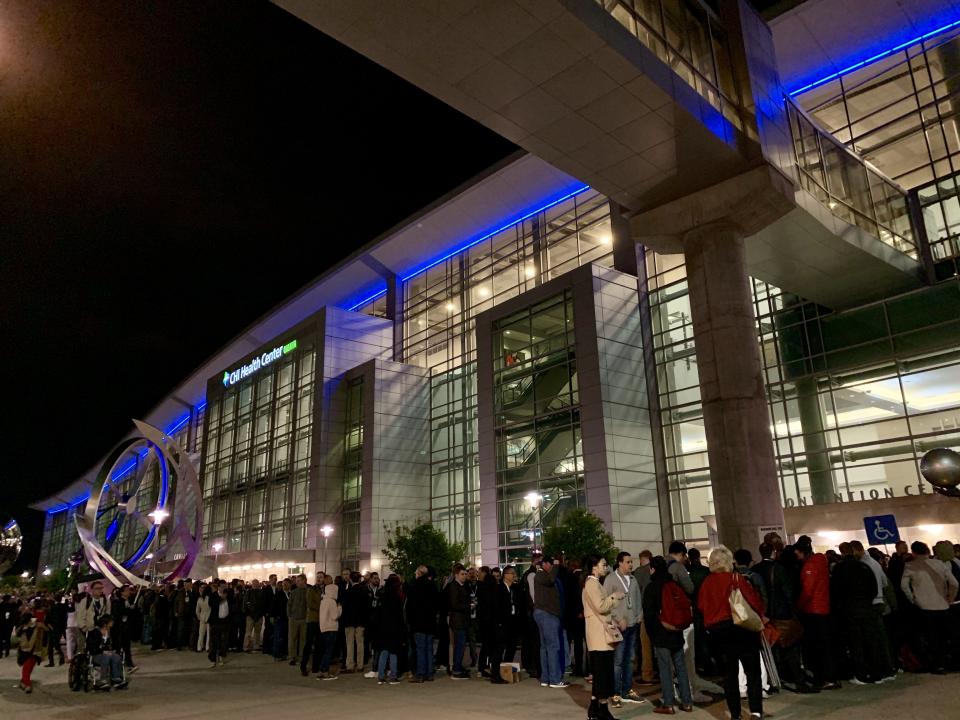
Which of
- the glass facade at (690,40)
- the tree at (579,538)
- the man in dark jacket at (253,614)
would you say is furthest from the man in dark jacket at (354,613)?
the glass facade at (690,40)

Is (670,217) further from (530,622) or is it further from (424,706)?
(424,706)

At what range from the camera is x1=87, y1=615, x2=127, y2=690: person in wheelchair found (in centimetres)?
1178

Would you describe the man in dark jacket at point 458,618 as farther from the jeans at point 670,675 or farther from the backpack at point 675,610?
the backpack at point 675,610

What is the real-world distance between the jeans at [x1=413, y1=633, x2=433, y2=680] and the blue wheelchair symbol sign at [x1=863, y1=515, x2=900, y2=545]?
989 centimetres

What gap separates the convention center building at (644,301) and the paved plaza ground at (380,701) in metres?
7.36

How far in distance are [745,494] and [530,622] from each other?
264 inches

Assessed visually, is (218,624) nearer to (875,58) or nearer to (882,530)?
(882,530)

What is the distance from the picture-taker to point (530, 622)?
11102 mm

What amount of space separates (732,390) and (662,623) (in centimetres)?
926

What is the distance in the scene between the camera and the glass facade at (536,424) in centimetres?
2905

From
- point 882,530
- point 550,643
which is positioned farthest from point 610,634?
point 882,530

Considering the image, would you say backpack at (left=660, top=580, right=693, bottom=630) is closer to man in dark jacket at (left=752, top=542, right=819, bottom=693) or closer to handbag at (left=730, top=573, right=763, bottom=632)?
handbag at (left=730, top=573, right=763, bottom=632)

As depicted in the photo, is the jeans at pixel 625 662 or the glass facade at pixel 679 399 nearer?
the jeans at pixel 625 662

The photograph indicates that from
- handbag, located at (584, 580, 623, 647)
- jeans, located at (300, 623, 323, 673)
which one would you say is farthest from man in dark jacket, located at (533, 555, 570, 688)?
jeans, located at (300, 623, 323, 673)
